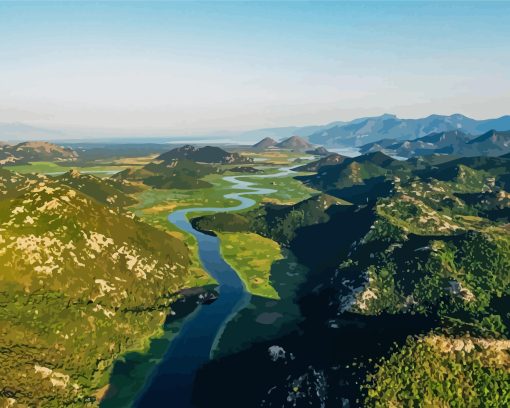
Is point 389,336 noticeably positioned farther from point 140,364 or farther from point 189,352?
point 140,364

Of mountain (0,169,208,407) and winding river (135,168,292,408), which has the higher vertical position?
mountain (0,169,208,407)

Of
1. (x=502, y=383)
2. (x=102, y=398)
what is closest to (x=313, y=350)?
(x=502, y=383)

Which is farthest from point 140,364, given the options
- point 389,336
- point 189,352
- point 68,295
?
point 389,336

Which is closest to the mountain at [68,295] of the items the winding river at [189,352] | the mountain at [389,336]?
the winding river at [189,352]

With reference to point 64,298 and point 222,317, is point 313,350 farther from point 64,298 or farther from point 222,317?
point 64,298

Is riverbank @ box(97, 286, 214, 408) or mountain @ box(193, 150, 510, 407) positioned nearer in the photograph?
mountain @ box(193, 150, 510, 407)

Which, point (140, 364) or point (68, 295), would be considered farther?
point (68, 295)

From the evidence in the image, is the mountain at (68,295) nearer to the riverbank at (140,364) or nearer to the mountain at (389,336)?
the riverbank at (140,364)

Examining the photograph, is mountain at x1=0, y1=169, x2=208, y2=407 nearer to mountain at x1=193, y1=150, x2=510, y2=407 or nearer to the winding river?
the winding river

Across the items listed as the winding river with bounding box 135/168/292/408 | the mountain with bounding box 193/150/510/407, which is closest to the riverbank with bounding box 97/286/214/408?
the winding river with bounding box 135/168/292/408
